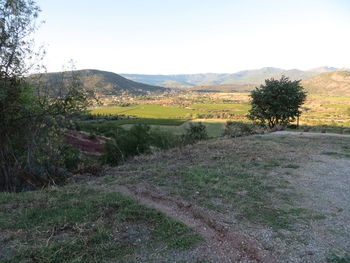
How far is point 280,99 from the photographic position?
22.5m

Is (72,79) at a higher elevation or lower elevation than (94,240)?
higher

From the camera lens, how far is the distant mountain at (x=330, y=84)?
14562 cm

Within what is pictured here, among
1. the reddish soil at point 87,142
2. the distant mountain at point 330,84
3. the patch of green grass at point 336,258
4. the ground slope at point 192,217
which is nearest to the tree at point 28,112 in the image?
the ground slope at point 192,217

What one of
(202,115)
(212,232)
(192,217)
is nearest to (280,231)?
(212,232)

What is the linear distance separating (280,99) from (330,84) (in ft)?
564

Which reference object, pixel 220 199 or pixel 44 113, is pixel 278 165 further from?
pixel 44 113

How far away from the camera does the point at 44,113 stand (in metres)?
7.93

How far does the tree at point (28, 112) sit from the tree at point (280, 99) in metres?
19.2

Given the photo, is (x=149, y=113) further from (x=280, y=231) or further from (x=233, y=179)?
(x=280, y=231)

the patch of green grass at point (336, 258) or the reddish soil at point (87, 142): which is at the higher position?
the patch of green grass at point (336, 258)

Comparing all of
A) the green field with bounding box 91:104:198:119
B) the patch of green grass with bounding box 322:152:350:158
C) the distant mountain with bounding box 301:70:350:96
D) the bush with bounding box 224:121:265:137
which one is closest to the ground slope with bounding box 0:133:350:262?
the patch of green grass with bounding box 322:152:350:158

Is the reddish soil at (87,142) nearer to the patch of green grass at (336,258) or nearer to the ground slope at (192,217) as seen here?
the ground slope at (192,217)

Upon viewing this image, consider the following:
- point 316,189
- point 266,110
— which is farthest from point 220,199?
point 266,110

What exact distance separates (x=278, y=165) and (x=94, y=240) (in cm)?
681
